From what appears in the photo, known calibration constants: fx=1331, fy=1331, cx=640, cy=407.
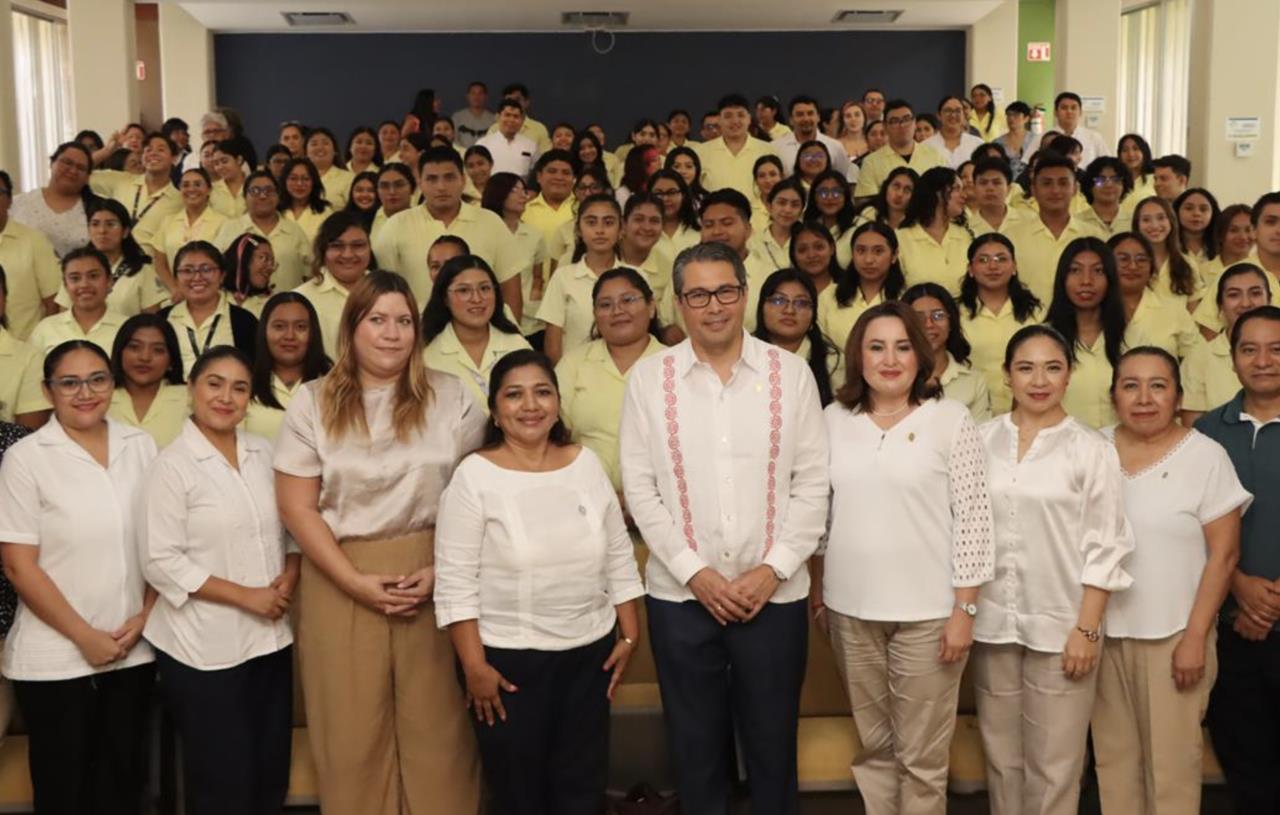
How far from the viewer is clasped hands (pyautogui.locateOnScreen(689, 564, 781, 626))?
3285mm

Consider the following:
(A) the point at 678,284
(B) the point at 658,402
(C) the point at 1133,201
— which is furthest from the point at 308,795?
(C) the point at 1133,201

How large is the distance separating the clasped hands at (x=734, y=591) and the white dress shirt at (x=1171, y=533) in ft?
3.34

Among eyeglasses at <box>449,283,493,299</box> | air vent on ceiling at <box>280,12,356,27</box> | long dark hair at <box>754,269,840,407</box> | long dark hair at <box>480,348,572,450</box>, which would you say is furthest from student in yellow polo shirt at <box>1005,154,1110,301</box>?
air vent on ceiling at <box>280,12,356,27</box>

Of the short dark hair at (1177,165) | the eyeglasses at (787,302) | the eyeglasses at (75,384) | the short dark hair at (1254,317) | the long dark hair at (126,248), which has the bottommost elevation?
the eyeglasses at (75,384)

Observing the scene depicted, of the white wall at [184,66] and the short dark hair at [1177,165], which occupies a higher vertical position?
the white wall at [184,66]

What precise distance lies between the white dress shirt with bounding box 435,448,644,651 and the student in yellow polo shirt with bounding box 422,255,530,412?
4.68ft

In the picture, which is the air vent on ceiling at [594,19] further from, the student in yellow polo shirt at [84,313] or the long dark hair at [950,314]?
the long dark hair at [950,314]

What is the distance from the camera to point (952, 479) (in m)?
3.40

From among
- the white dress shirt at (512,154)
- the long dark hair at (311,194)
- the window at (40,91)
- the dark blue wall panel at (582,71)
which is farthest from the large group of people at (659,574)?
the dark blue wall panel at (582,71)

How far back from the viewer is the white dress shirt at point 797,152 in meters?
A: 9.28

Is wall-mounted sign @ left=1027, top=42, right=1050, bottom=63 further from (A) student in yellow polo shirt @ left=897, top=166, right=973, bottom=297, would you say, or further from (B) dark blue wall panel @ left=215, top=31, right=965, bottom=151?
(A) student in yellow polo shirt @ left=897, top=166, right=973, bottom=297

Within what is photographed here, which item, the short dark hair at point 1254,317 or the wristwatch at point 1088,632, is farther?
the short dark hair at point 1254,317

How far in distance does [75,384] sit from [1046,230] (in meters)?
4.63

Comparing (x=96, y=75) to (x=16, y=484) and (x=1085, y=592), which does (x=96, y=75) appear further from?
(x=1085, y=592)
